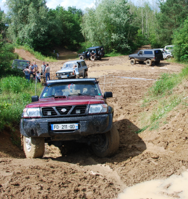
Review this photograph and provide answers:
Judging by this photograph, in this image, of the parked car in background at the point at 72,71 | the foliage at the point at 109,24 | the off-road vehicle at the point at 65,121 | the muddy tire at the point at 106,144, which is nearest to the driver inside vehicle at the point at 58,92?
the off-road vehicle at the point at 65,121

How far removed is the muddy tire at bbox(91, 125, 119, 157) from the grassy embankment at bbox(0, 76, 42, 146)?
128 inches

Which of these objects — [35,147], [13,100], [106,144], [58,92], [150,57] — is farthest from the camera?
[150,57]

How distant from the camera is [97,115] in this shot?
4.27m

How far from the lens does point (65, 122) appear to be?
4.20 m

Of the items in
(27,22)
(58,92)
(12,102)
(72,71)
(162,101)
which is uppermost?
(27,22)

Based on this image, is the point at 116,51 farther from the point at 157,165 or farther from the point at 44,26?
the point at 157,165

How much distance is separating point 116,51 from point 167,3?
12.8 m

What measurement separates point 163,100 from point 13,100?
6373 millimetres

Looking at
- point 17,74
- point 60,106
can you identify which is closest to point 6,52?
point 17,74

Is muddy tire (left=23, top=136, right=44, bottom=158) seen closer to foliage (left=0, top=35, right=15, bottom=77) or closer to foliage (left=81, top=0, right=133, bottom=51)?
foliage (left=0, top=35, right=15, bottom=77)

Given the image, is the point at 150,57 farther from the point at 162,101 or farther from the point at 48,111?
the point at 48,111

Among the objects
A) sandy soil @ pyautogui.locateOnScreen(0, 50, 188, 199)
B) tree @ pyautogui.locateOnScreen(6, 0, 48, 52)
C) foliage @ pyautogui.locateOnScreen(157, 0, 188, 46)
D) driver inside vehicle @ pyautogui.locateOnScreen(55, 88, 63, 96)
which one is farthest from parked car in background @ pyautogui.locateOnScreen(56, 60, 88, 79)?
foliage @ pyautogui.locateOnScreen(157, 0, 188, 46)

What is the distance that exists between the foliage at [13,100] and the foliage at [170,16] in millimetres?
35251

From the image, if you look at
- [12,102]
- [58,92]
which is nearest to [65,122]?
[58,92]
